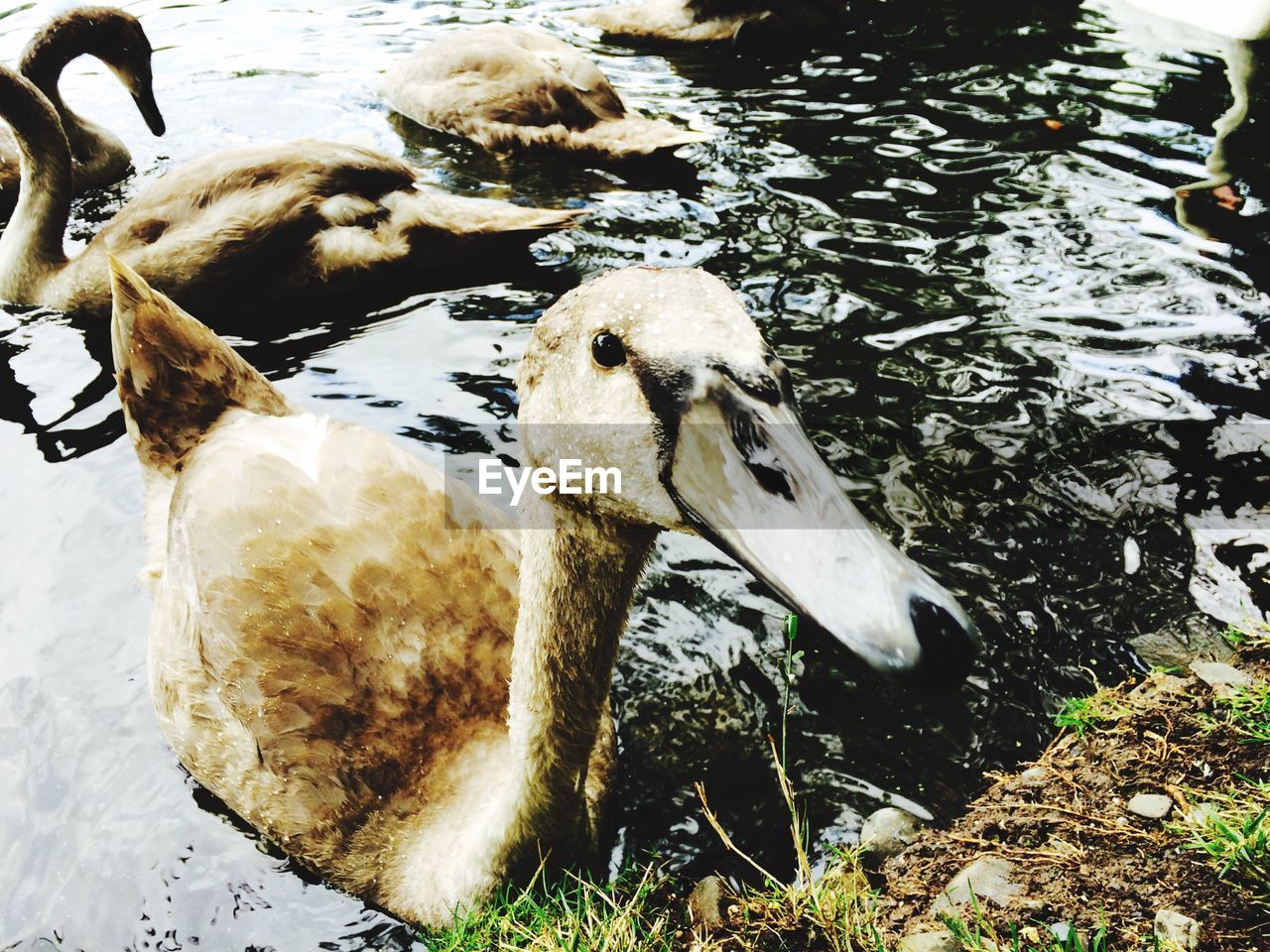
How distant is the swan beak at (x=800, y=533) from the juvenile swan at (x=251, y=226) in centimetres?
405

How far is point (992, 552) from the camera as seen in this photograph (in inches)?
151

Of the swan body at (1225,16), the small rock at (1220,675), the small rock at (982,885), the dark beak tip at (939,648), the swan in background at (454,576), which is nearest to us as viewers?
the dark beak tip at (939,648)

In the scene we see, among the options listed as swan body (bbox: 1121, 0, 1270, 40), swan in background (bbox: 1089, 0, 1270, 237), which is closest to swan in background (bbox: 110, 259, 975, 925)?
swan in background (bbox: 1089, 0, 1270, 237)

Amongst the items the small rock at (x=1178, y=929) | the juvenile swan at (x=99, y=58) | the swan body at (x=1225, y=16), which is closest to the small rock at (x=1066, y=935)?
the small rock at (x=1178, y=929)

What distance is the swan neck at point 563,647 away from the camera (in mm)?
2410

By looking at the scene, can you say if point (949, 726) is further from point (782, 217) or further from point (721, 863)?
point (782, 217)

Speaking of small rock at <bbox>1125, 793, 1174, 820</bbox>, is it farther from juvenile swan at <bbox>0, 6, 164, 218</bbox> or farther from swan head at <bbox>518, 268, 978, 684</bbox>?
juvenile swan at <bbox>0, 6, 164, 218</bbox>

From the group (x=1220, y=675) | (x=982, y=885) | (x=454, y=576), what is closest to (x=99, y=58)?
(x=454, y=576)

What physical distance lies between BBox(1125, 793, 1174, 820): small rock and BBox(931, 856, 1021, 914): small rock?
0.38 m

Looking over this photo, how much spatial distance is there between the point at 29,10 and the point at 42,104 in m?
4.90

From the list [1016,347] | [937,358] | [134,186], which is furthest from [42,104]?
[1016,347]

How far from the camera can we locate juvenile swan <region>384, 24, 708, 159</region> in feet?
22.3

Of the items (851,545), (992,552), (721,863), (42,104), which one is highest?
(851,545)

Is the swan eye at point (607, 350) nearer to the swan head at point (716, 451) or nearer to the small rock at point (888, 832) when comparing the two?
the swan head at point (716, 451)
